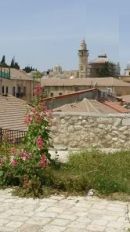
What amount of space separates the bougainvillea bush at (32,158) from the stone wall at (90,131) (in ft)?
9.47

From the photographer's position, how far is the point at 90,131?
11422 mm

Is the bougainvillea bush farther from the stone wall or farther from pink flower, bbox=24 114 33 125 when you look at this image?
the stone wall

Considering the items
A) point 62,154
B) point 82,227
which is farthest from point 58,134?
point 82,227

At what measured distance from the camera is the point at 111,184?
7.56m

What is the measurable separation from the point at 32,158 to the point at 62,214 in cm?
164

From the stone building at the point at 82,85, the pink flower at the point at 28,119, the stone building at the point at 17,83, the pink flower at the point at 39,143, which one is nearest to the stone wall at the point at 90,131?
the pink flower at the point at 28,119

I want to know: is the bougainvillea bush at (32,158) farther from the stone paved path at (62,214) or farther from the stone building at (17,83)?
the stone building at (17,83)

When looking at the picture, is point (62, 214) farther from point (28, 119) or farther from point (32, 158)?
point (28, 119)

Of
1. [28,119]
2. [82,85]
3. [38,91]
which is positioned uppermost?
[38,91]

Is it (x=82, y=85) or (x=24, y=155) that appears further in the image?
(x=82, y=85)

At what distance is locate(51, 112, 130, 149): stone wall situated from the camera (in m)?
11.1

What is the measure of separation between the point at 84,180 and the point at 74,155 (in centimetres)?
203

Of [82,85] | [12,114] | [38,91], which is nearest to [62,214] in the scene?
[38,91]

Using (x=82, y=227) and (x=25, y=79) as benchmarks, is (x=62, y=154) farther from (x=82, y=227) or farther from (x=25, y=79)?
(x=25, y=79)
